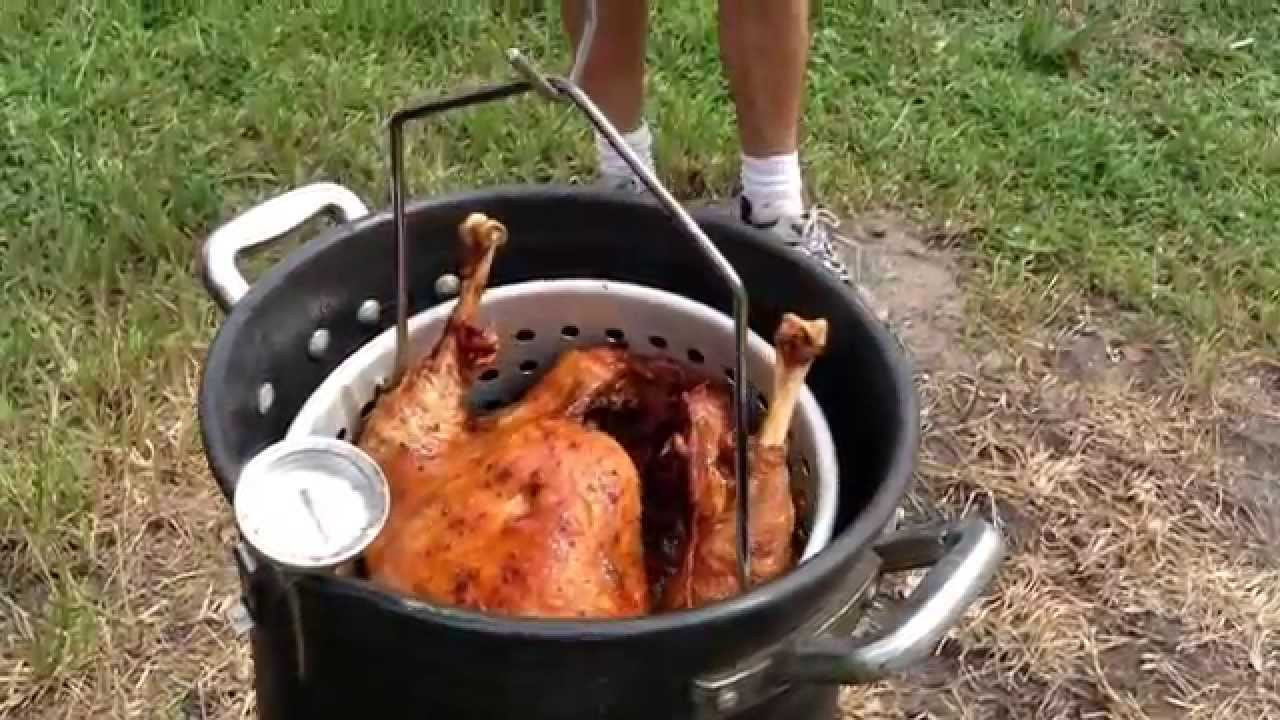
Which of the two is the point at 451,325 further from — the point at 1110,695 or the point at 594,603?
the point at 1110,695

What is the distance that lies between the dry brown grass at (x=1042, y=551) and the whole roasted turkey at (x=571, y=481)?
1.92 feet

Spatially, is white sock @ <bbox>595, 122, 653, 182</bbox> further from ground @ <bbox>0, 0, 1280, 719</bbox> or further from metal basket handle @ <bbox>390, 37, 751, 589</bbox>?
metal basket handle @ <bbox>390, 37, 751, 589</bbox>

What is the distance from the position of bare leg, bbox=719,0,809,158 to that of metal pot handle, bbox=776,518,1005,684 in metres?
0.96

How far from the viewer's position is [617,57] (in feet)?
7.32

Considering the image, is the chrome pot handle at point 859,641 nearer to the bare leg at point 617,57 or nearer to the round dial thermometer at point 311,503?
the round dial thermometer at point 311,503

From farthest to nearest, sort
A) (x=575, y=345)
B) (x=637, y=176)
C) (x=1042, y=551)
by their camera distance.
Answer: (x=1042, y=551) < (x=575, y=345) < (x=637, y=176)

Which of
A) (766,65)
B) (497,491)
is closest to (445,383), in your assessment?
(497,491)

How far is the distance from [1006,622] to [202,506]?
923 mm

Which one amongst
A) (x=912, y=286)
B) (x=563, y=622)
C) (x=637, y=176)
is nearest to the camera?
(x=563, y=622)

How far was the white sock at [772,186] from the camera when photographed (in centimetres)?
221

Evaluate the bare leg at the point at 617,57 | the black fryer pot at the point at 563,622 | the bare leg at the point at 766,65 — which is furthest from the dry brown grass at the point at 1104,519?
the black fryer pot at the point at 563,622

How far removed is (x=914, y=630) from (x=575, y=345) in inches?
18.2

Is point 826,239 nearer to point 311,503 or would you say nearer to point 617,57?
point 617,57

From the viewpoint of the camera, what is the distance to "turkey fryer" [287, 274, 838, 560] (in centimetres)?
138
